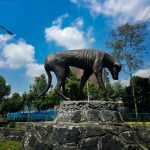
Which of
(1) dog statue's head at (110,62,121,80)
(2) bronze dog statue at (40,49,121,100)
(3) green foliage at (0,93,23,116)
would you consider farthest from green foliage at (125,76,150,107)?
(2) bronze dog statue at (40,49,121,100)

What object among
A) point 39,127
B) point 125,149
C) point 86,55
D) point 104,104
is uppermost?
point 86,55

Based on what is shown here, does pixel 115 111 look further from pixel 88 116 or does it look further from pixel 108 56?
pixel 108 56

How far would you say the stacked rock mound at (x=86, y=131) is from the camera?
6129mm

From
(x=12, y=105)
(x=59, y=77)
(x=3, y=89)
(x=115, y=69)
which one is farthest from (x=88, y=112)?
(x=3, y=89)

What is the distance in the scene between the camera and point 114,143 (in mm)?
6164


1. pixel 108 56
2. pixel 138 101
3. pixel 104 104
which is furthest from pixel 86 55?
pixel 138 101

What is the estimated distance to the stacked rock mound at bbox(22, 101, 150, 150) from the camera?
20.1 feet

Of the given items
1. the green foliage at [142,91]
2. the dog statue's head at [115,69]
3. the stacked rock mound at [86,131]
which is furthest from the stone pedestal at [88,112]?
the green foliage at [142,91]

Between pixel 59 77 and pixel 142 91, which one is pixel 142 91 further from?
pixel 59 77

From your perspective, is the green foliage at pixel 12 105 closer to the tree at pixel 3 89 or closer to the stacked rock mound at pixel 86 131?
the tree at pixel 3 89

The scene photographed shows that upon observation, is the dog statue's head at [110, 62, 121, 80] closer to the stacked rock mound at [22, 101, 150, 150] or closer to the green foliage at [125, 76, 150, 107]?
the stacked rock mound at [22, 101, 150, 150]

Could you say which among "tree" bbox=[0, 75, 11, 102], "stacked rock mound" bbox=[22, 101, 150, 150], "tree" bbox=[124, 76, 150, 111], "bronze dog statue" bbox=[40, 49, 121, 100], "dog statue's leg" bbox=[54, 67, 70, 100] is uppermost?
"tree" bbox=[0, 75, 11, 102]

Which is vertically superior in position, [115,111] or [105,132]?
[115,111]

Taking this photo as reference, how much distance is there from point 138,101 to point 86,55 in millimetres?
24990
